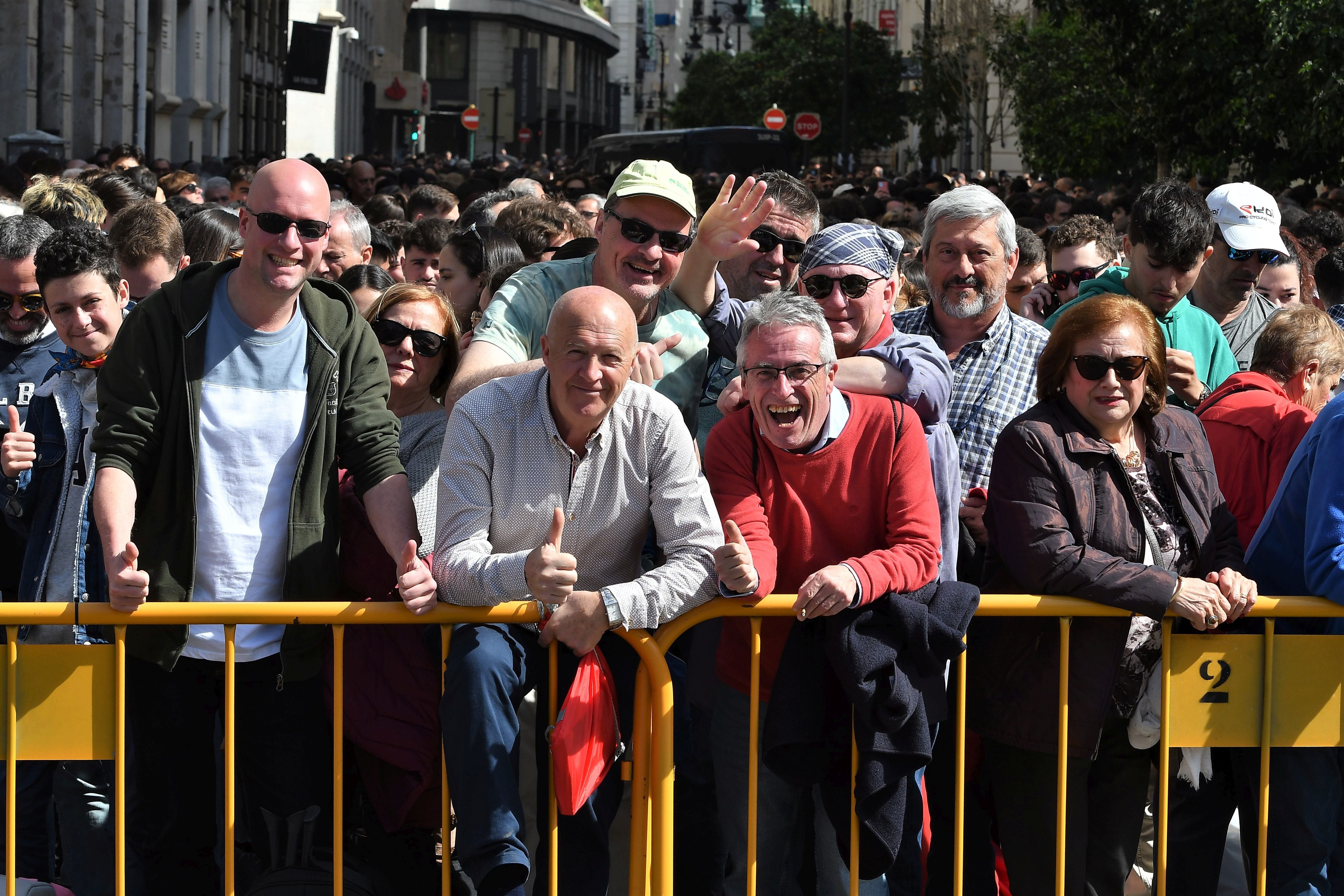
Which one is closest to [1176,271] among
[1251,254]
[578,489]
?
[1251,254]

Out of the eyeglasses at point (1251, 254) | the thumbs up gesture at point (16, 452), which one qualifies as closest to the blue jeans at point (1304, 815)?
the eyeglasses at point (1251, 254)

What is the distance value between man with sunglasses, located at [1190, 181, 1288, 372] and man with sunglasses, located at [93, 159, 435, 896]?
3.50 m

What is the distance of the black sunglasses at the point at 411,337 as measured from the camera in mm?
4383

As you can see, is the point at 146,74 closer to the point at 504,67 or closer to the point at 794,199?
the point at 794,199

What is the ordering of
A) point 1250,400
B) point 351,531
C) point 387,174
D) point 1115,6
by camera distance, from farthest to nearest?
point 387,174 → point 1115,6 → point 1250,400 → point 351,531

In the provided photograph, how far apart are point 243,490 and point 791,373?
143 centimetres

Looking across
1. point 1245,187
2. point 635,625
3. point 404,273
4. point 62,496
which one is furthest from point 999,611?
point 404,273

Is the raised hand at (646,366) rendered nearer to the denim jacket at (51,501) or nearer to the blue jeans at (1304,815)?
the denim jacket at (51,501)

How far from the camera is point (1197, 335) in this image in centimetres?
512

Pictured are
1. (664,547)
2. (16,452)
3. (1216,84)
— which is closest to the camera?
(664,547)

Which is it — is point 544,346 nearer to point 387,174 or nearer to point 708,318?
point 708,318

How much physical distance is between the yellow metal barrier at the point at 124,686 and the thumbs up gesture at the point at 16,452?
0.69 m

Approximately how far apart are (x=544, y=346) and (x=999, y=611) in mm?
1337

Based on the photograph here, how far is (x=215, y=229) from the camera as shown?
6.21 m
